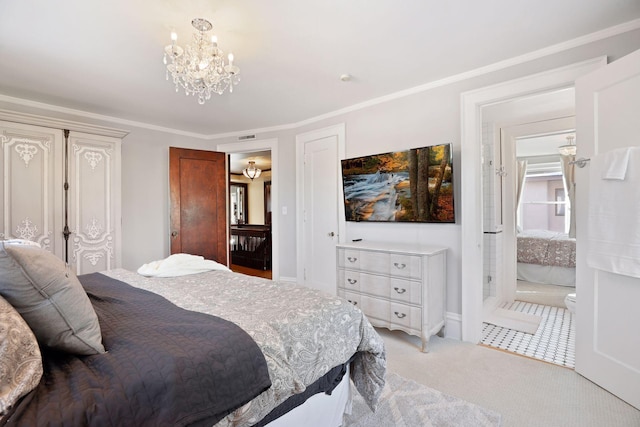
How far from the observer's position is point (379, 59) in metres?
2.62

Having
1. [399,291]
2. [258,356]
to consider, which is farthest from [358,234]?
[258,356]

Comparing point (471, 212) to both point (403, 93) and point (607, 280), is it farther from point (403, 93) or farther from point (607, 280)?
point (403, 93)

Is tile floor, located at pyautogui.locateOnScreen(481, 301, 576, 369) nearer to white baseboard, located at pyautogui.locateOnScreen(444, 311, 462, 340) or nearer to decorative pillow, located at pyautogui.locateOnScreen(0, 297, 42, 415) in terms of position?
white baseboard, located at pyautogui.locateOnScreen(444, 311, 462, 340)

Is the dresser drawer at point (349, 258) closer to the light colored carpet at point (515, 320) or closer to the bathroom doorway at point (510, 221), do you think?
the bathroom doorway at point (510, 221)

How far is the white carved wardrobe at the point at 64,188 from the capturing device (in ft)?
9.89

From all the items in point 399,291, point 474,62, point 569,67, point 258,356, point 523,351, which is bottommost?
point 523,351

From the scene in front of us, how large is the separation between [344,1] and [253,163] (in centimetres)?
589

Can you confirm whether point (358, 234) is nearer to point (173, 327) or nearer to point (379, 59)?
point (379, 59)

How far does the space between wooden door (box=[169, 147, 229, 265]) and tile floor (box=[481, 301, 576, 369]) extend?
Answer: 3684mm

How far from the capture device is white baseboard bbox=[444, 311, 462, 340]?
2949mm

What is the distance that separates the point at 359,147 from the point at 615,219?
7.74ft

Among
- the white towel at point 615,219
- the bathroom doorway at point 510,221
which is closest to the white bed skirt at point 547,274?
the bathroom doorway at point 510,221

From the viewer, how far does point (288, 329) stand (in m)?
1.32

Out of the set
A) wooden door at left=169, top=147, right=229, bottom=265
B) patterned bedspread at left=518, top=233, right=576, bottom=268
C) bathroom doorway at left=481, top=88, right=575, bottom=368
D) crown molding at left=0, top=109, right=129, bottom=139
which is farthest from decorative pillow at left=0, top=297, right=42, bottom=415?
patterned bedspread at left=518, top=233, right=576, bottom=268
